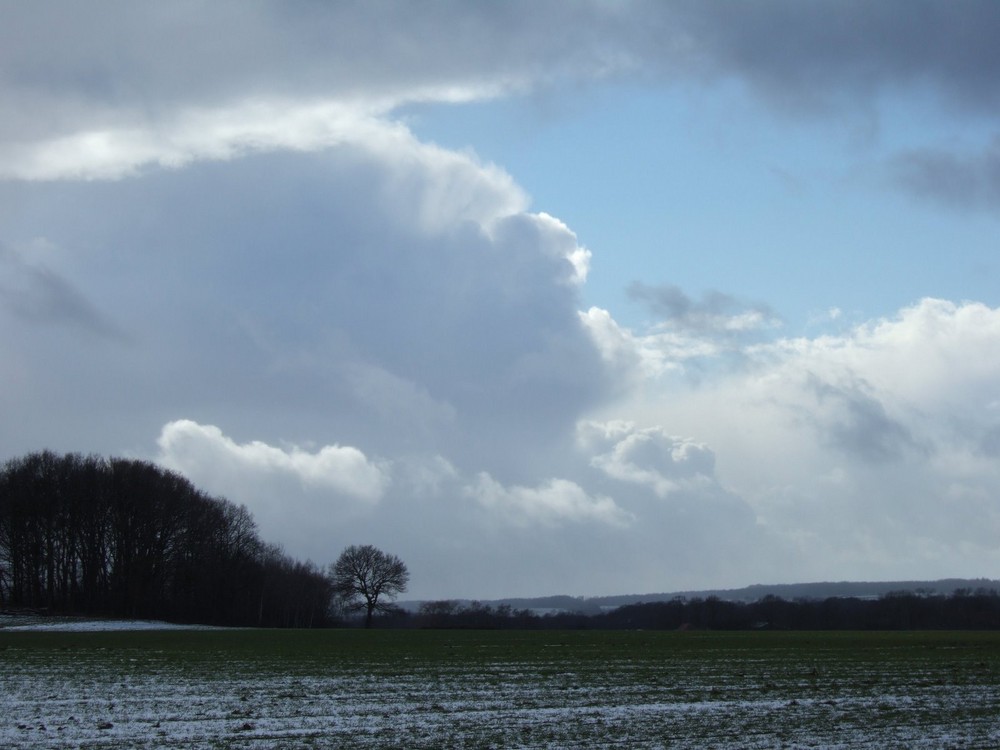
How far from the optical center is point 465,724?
20656 millimetres

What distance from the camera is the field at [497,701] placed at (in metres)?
18.7

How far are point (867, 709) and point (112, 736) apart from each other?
15.9 meters

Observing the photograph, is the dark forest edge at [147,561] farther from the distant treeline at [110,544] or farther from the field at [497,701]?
the field at [497,701]

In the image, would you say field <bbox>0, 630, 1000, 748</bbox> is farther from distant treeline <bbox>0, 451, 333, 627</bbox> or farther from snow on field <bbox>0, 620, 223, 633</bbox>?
distant treeline <bbox>0, 451, 333, 627</bbox>

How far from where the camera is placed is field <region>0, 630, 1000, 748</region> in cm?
1873

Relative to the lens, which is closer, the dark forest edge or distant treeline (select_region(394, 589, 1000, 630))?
the dark forest edge

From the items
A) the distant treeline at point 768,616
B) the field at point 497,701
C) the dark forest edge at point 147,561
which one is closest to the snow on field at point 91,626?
the dark forest edge at point 147,561

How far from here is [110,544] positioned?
110 meters

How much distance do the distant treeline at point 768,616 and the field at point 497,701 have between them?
9248 cm

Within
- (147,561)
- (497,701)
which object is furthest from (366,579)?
(497,701)

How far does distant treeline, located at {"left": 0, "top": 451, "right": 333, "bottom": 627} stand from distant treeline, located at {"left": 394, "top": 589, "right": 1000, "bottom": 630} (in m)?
28.1

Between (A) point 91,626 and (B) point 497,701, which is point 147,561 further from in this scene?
(B) point 497,701

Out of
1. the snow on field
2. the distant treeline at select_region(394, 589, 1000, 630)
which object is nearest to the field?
the snow on field

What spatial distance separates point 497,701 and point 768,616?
123266 millimetres
